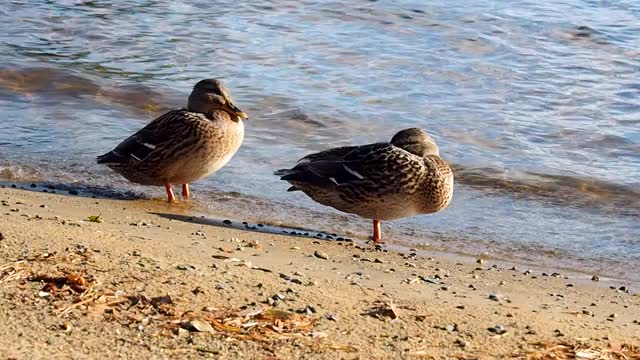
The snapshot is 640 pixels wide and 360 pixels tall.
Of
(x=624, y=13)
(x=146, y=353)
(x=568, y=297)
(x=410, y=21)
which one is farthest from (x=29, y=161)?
(x=624, y=13)

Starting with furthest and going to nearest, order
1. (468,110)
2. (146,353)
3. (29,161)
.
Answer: (468,110)
(29,161)
(146,353)

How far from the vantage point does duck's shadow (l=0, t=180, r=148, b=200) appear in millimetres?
9398

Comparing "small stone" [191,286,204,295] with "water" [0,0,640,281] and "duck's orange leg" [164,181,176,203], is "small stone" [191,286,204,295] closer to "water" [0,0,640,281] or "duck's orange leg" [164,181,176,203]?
"water" [0,0,640,281]

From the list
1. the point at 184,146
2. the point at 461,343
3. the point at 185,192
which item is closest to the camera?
the point at 461,343

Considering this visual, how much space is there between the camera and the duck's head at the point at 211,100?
32.0ft

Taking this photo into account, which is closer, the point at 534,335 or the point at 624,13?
the point at 534,335

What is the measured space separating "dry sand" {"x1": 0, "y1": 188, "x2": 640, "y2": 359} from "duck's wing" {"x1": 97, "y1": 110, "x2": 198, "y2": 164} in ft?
5.53

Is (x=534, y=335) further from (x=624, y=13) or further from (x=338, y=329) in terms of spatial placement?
(x=624, y=13)

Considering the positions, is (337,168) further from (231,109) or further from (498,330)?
(498,330)

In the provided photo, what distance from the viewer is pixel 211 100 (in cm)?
974

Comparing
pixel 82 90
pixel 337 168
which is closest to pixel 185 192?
pixel 337 168

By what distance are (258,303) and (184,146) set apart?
12.6 feet

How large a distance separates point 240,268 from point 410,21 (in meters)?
10.6

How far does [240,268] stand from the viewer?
21.2 feet
